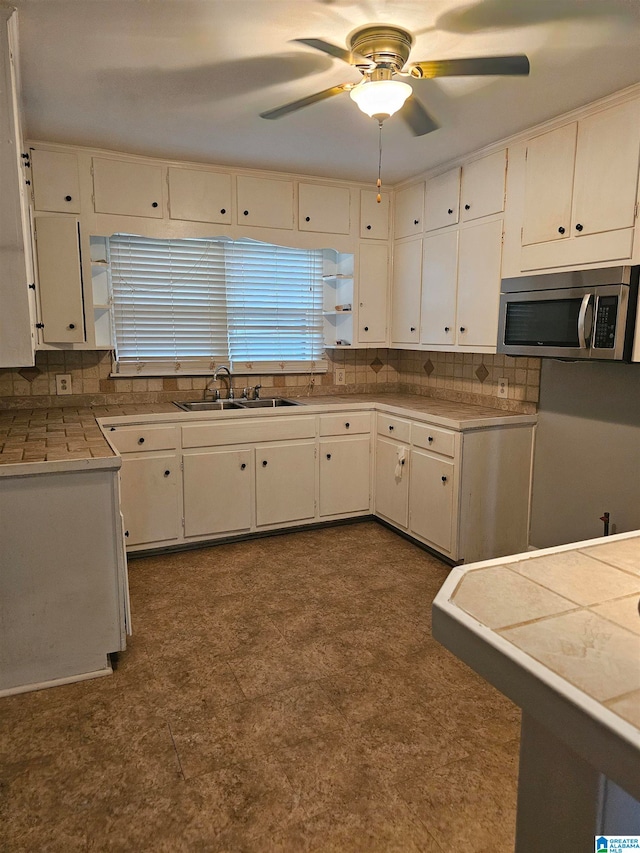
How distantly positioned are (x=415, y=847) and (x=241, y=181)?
3592 millimetres

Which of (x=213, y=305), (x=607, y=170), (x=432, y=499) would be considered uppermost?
(x=607, y=170)

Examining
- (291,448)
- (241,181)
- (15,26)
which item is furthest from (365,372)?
(15,26)

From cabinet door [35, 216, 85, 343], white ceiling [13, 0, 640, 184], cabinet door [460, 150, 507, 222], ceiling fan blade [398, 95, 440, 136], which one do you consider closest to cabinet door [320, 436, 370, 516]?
cabinet door [460, 150, 507, 222]

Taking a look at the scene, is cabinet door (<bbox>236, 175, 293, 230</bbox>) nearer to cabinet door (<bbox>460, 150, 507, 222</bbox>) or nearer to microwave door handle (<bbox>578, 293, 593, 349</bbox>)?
cabinet door (<bbox>460, 150, 507, 222</bbox>)

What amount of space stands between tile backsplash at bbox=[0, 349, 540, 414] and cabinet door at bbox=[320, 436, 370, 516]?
626 millimetres

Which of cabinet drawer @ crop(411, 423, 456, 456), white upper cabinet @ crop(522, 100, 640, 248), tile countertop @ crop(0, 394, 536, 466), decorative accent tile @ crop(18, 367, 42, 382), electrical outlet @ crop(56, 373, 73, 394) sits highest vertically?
white upper cabinet @ crop(522, 100, 640, 248)

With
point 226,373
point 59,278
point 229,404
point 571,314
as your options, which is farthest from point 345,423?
point 59,278

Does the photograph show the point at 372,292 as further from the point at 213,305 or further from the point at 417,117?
the point at 417,117

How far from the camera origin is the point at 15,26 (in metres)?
1.91

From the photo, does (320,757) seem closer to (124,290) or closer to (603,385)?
(603,385)

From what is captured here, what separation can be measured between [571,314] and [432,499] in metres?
1.36

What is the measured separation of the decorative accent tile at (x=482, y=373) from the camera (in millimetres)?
3721

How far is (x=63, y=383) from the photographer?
3543 millimetres

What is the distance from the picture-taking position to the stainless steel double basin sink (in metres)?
3.72
